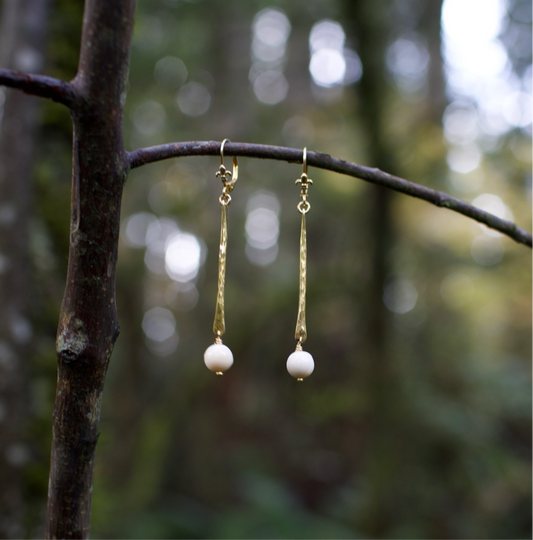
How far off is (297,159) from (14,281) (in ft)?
4.40

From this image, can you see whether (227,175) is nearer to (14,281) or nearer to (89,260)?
(89,260)

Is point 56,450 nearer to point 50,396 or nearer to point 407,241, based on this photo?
point 50,396

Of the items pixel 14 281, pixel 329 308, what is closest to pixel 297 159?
pixel 14 281

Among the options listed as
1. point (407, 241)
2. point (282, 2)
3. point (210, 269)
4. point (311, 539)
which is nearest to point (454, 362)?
point (407, 241)

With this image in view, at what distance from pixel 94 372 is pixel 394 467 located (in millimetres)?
4248

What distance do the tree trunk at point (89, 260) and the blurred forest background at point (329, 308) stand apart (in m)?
1.41

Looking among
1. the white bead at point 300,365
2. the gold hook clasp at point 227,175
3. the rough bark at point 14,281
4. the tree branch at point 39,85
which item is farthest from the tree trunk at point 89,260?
the rough bark at point 14,281

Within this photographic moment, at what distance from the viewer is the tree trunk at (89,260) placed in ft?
2.40

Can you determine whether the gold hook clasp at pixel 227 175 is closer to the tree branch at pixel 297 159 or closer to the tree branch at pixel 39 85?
the tree branch at pixel 297 159

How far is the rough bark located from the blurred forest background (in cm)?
23

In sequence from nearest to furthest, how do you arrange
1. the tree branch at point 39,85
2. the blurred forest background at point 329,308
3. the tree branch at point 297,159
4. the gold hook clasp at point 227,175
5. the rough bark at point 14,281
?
the tree branch at point 39,85 → the tree branch at point 297,159 → the gold hook clasp at point 227,175 → the rough bark at point 14,281 → the blurred forest background at point 329,308

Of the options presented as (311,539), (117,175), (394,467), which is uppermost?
(117,175)

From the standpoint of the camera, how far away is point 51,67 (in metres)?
2.44

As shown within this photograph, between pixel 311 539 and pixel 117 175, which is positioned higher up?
pixel 117 175
